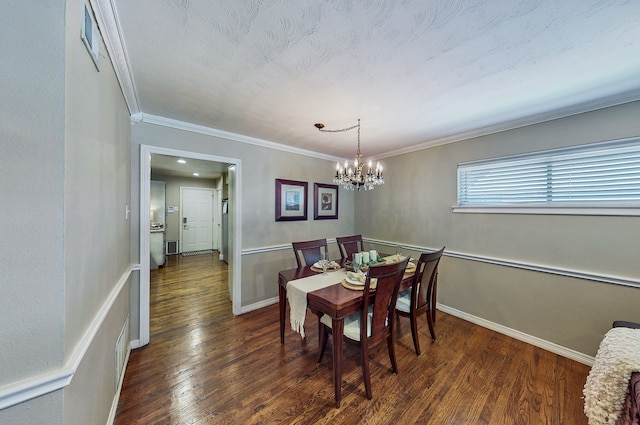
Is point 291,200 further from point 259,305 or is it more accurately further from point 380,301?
point 380,301

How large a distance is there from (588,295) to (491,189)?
1.32m

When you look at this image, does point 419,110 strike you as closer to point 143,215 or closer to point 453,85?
point 453,85

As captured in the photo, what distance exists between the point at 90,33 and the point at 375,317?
2.38 metres

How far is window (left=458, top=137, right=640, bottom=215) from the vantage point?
196 cm

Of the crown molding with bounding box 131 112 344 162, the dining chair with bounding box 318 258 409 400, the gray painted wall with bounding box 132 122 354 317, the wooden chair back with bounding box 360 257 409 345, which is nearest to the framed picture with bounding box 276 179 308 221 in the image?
Result: the gray painted wall with bounding box 132 122 354 317

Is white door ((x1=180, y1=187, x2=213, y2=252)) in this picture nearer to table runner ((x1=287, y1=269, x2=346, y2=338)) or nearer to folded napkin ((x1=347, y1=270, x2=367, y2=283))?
table runner ((x1=287, y1=269, x2=346, y2=338))

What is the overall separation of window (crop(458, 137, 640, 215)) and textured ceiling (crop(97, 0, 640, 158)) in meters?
Answer: 0.43

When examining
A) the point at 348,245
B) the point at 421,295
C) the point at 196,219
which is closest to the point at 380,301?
the point at 421,295

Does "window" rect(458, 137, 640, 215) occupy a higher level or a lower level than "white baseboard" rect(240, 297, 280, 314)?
higher

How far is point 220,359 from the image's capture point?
2125mm

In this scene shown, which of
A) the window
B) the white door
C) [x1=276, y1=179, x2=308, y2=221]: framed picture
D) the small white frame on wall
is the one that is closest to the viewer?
the small white frame on wall

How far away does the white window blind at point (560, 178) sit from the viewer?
1.96 meters

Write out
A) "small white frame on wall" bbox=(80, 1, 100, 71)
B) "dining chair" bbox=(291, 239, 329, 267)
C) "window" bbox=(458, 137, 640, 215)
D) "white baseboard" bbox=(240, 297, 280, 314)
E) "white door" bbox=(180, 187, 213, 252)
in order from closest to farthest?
"small white frame on wall" bbox=(80, 1, 100, 71), "window" bbox=(458, 137, 640, 215), "dining chair" bbox=(291, 239, 329, 267), "white baseboard" bbox=(240, 297, 280, 314), "white door" bbox=(180, 187, 213, 252)

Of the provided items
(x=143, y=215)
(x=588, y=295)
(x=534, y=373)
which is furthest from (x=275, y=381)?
(x=588, y=295)
